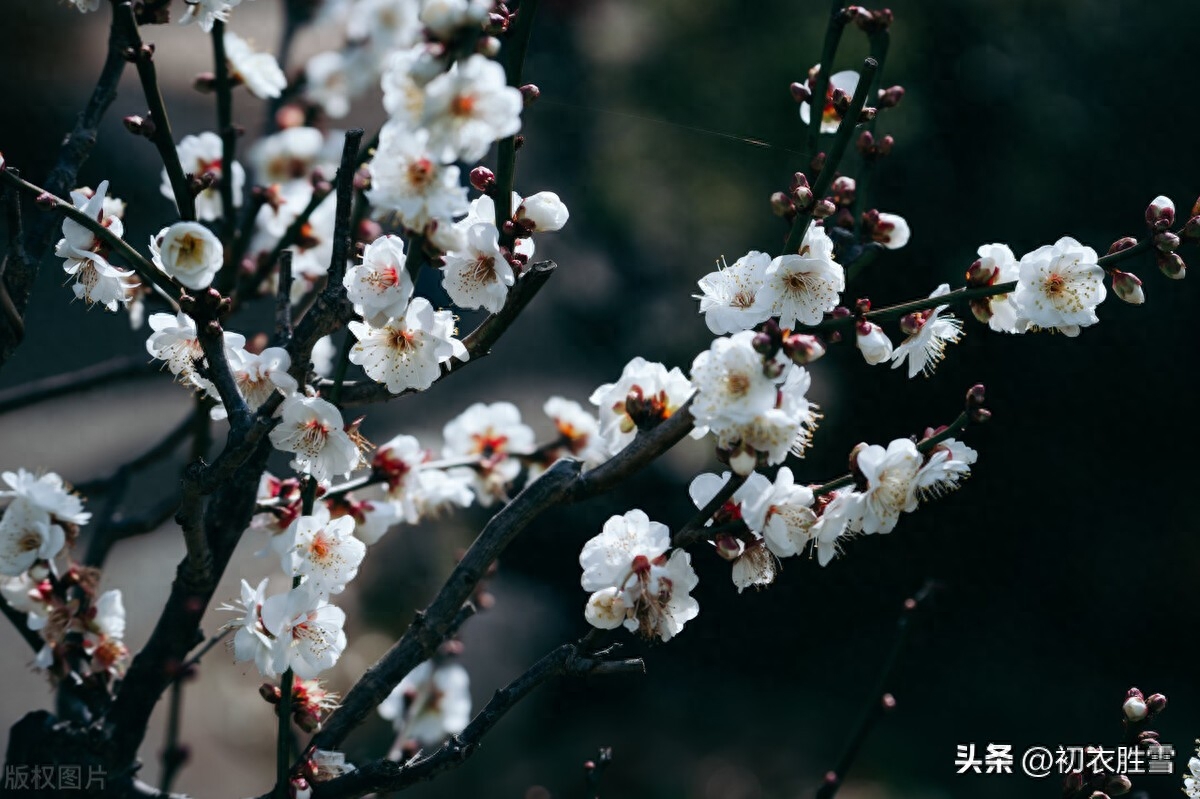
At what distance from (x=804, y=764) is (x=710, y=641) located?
0.42 metres

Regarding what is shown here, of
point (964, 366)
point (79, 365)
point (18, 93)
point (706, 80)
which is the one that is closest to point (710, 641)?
point (964, 366)

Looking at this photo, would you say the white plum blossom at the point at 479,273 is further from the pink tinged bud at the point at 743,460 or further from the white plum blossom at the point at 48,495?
the white plum blossom at the point at 48,495

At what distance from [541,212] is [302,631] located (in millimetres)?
365

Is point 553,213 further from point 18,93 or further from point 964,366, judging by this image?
point 18,93

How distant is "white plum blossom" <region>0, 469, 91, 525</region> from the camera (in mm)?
907

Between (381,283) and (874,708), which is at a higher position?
(381,283)

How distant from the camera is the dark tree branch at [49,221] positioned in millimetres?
869

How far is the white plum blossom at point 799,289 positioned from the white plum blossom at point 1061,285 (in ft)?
0.52

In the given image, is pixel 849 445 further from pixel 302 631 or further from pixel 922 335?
pixel 302 631

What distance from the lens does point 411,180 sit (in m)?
0.62

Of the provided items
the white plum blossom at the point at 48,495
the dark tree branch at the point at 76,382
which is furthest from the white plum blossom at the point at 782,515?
the dark tree branch at the point at 76,382

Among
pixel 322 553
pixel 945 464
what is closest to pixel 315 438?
pixel 322 553

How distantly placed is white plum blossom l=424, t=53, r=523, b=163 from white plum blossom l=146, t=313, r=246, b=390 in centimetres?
30

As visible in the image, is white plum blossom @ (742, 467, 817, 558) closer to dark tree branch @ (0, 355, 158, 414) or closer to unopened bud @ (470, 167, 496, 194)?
unopened bud @ (470, 167, 496, 194)
